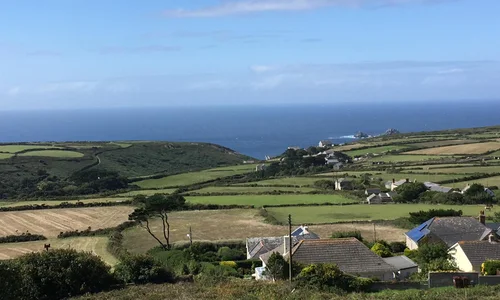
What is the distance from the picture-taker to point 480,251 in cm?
2430

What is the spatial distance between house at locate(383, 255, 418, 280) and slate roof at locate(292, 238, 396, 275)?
0.47m

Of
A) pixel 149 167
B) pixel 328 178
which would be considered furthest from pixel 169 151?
pixel 328 178

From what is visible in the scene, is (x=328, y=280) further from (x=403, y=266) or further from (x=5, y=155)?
(x=5, y=155)

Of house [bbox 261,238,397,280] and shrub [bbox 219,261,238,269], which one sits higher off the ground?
house [bbox 261,238,397,280]

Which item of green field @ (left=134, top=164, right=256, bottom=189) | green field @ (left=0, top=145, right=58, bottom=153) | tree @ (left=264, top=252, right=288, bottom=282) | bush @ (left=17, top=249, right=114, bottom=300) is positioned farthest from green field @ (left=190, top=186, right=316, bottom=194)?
green field @ (left=0, top=145, right=58, bottom=153)

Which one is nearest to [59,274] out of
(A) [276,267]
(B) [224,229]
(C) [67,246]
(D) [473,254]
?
(A) [276,267]

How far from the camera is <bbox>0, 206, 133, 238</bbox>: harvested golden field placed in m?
36.9

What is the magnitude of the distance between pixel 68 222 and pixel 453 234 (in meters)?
26.3

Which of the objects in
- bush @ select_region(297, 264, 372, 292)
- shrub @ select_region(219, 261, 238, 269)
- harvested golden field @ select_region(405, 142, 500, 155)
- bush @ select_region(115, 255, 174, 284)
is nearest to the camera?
bush @ select_region(297, 264, 372, 292)

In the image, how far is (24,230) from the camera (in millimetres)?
36531

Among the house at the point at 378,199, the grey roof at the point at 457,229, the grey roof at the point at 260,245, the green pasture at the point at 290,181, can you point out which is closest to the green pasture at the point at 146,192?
the green pasture at the point at 290,181

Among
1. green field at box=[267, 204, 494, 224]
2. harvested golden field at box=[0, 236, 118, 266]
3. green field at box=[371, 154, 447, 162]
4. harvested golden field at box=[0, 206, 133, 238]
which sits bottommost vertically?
harvested golden field at box=[0, 236, 118, 266]

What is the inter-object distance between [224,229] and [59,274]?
16.7 m

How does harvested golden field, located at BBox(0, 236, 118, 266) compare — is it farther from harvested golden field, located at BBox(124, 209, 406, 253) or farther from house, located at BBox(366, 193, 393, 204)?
house, located at BBox(366, 193, 393, 204)
